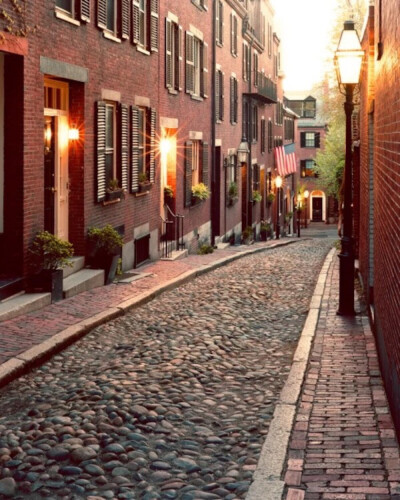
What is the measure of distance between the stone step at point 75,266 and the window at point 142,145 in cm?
361

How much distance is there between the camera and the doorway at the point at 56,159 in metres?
14.4

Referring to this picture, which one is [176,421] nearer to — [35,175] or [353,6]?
[35,175]

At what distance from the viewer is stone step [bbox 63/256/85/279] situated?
14.4 meters

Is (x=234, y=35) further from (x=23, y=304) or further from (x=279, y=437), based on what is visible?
(x=279, y=437)

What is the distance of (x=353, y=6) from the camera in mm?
37625

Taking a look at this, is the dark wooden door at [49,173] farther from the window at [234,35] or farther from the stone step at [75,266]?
the window at [234,35]

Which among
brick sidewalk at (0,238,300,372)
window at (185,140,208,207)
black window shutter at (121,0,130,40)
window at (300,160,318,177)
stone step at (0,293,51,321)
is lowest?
brick sidewalk at (0,238,300,372)

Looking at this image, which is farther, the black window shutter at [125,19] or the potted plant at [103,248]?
the black window shutter at [125,19]

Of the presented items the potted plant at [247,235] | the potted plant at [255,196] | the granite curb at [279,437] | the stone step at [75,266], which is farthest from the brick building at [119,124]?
the potted plant at [255,196]

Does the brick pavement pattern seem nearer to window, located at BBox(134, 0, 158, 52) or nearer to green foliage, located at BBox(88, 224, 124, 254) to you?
green foliage, located at BBox(88, 224, 124, 254)

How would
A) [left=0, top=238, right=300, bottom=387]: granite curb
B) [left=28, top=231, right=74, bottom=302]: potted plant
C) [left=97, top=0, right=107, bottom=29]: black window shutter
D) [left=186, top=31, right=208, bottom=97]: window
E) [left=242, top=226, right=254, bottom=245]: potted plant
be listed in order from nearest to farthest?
[left=0, top=238, right=300, bottom=387]: granite curb → [left=28, top=231, right=74, bottom=302]: potted plant → [left=97, top=0, right=107, bottom=29]: black window shutter → [left=186, top=31, right=208, bottom=97]: window → [left=242, top=226, right=254, bottom=245]: potted plant

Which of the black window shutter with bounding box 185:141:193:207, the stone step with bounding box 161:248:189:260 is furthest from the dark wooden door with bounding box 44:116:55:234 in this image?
the black window shutter with bounding box 185:141:193:207

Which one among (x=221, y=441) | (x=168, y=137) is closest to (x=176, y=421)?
(x=221, y=441)

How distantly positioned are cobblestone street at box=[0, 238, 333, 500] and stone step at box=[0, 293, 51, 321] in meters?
1.03
